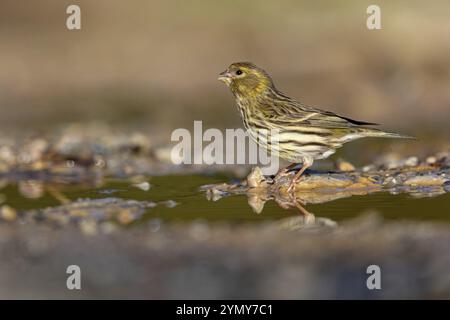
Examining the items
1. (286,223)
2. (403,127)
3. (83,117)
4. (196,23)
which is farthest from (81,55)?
(286,223)

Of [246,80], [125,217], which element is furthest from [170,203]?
[246,80]

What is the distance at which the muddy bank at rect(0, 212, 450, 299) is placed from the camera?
206 inches

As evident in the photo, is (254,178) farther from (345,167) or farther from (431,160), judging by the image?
(431,160)

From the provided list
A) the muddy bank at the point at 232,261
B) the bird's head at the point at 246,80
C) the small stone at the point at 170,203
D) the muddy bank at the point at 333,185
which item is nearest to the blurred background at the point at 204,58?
the bird's head at the point at 246,80

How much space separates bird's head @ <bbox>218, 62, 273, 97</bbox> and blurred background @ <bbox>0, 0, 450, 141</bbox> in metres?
4.83

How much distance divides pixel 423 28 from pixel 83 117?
788 cm

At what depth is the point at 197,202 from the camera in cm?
822

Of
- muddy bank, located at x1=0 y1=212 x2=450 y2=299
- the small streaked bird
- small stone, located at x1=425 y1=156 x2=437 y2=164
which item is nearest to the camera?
muddy bank, located at x1=0 y1=212 x2=450 y2=299

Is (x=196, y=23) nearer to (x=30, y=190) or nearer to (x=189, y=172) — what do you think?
(x=189, y=172)

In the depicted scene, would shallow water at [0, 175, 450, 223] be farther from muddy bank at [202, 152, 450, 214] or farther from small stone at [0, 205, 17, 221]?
small stone at [0, 205, 17, 221]

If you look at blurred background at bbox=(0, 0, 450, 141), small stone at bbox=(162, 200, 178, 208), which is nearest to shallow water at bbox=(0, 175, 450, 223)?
small stone at bbox=(162, 200, 178, 208)

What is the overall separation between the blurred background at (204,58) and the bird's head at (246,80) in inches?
190

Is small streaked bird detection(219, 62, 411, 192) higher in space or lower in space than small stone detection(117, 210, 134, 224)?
higher

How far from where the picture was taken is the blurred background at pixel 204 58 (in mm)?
16281
